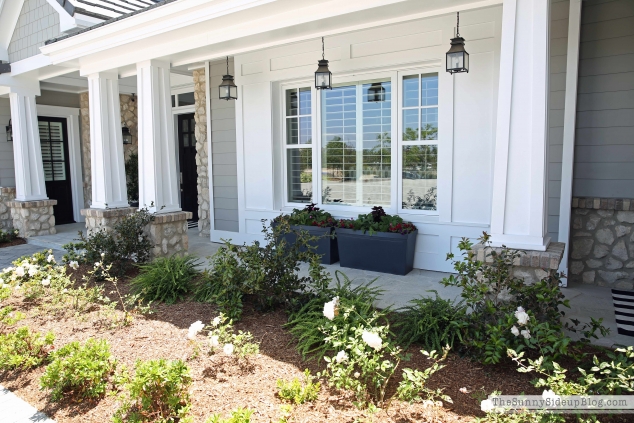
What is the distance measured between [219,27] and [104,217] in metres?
3.12

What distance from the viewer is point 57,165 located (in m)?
10.1

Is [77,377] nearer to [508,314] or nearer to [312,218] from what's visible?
[508,314]

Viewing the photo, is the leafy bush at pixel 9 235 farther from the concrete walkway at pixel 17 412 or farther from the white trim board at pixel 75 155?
the concrete walkway at pixel 17 412

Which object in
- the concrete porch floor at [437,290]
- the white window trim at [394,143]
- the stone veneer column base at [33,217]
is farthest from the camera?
the stone veneer column base at [33,217]

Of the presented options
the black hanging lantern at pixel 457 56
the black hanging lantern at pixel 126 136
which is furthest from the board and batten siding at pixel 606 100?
the black hanging lantern at pixel 126 136

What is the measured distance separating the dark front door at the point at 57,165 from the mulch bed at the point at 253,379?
708cm

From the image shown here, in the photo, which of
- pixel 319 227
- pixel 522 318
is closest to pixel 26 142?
pixel 319 227

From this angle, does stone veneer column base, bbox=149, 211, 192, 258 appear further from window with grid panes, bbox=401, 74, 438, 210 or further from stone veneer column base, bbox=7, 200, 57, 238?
stone veneer column base, bbox=7, 200, 57, 238

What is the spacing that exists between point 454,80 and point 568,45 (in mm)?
1149

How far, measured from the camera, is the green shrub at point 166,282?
445 cm

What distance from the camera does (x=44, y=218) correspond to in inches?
336

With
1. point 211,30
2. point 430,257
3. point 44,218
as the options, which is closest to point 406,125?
point 430,257

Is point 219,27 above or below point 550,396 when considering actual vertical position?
above

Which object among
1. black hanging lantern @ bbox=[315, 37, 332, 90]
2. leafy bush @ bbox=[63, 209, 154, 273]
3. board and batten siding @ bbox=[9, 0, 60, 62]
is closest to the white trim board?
board and batten siding @ bbox=[9, 0, 60, 62]
